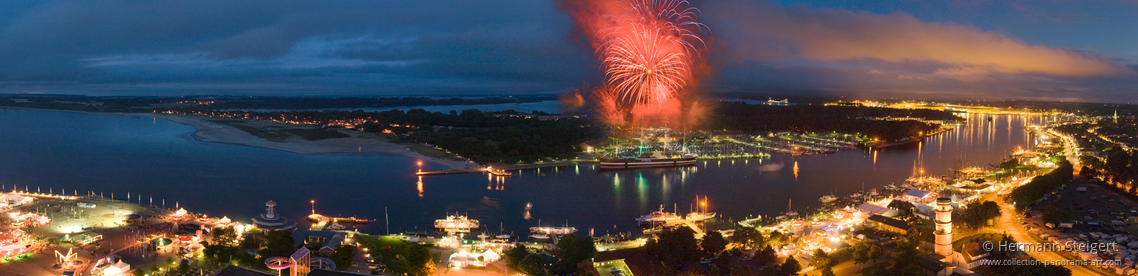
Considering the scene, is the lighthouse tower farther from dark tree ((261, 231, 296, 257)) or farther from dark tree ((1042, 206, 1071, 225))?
dark tree ((261, 231, 296, 257))

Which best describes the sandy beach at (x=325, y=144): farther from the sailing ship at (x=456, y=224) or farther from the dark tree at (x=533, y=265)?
the dark tree at (x=533, y=265)

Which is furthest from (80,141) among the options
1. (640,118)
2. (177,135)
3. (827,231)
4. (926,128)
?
(926,128)

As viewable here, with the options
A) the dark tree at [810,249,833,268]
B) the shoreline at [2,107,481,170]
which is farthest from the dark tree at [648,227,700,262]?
the shoreline at [2,107,481,170]

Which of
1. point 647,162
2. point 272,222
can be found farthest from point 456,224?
point 647,162

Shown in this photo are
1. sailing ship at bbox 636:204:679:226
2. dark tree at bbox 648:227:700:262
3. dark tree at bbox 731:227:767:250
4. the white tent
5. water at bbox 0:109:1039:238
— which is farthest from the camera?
water at bbox 0:109:1039:238

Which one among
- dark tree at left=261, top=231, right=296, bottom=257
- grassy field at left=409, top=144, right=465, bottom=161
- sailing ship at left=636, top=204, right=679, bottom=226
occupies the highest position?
grassy field at left=409, top=144, right=465, bottom=161

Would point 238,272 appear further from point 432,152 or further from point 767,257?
point 432,152
